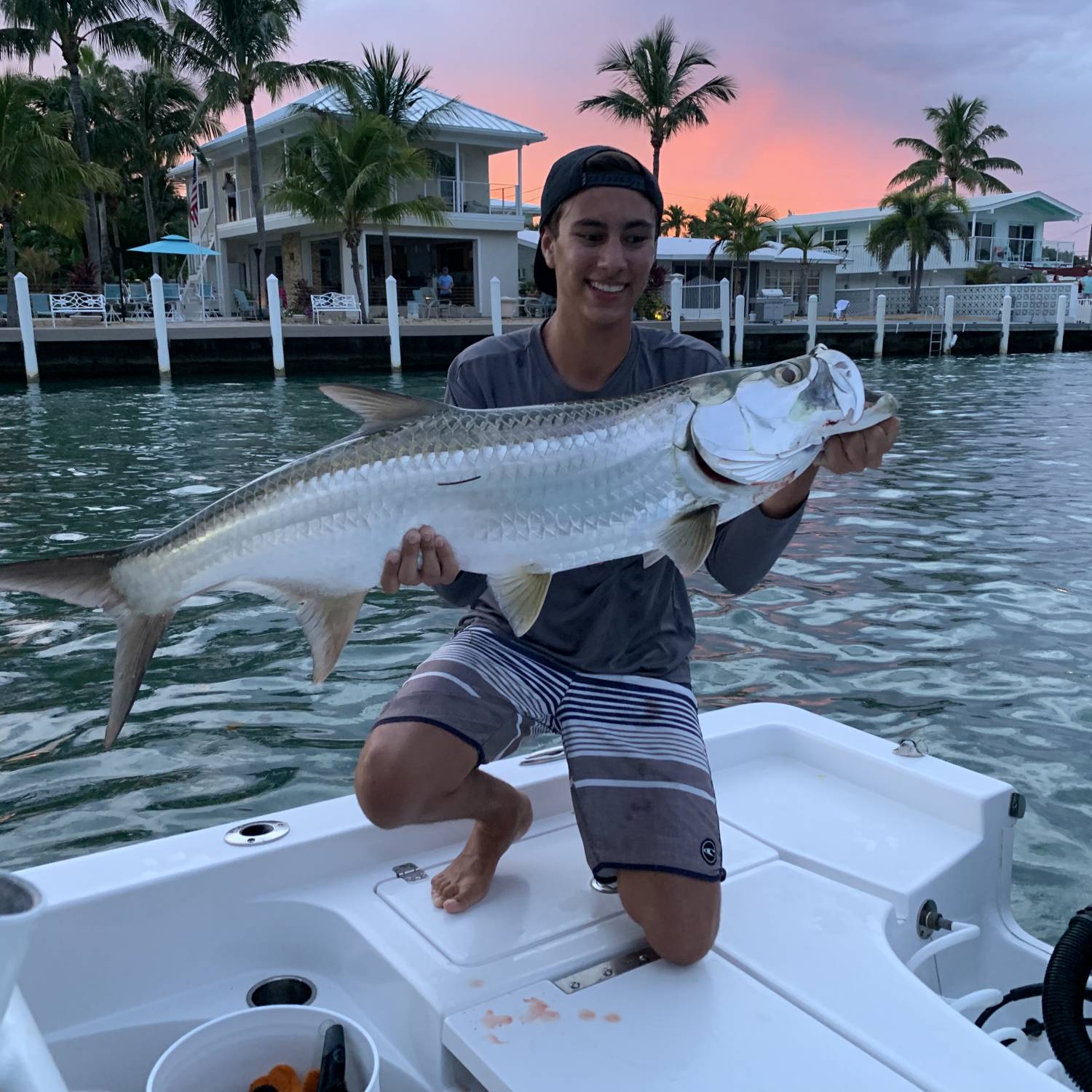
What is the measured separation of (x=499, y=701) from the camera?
3299 millimetres

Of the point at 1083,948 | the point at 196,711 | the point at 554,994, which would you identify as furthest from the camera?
the point at 196,711

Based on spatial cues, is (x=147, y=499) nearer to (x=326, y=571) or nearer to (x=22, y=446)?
(x=22, y=446)

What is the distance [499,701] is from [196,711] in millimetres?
3290

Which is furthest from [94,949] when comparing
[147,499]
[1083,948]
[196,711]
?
[147,499]

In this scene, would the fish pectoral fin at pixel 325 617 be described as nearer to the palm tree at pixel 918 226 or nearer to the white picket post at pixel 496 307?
the white picket post at pixel 496 307

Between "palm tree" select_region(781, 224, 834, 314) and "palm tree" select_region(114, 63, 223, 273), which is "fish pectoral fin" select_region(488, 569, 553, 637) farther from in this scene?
"palm tree" select_region(781, 224, 834, 314)

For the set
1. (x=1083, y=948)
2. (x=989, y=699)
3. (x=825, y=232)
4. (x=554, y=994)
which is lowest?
(x=989, y=699)

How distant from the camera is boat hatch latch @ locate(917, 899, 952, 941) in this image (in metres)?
3.14

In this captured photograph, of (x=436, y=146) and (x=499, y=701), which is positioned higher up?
(x=436, y=146)

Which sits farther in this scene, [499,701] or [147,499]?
[147,499]

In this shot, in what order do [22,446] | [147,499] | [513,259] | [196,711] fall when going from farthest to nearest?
[513,259]
[22,446]
[147,499]
[196,711]

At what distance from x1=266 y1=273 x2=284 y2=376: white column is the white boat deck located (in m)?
25.5

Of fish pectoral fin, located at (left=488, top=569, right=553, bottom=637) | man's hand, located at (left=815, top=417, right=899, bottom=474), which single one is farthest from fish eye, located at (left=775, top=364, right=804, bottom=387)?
fish pectoral fin, located at (left=488, top=569, right=553, bottom=637)

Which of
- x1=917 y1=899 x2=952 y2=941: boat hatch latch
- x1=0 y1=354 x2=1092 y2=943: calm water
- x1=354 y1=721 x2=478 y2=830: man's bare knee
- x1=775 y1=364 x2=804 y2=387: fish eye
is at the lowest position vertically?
x1=0 y1=354 x2=1092 y2=943: calm water
